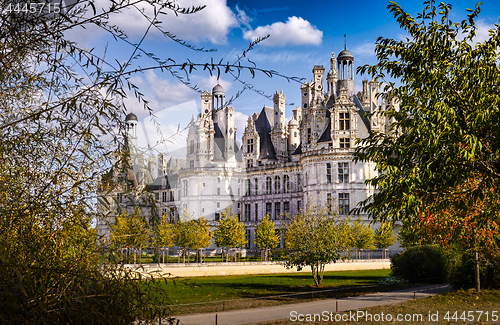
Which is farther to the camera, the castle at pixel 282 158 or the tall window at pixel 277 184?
the tall window at pixel 277 184

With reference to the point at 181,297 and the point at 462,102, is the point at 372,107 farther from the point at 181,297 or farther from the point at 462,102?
the point at 462,102

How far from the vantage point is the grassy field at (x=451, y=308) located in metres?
14.0

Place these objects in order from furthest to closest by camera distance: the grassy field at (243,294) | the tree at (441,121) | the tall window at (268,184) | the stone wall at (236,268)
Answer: the tall window at (268,184), the stone wall at (236,268), the grassy field at (243,294), the tree at (441,121)

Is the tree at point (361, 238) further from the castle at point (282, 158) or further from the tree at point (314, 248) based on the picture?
the tree at point (314, 248)

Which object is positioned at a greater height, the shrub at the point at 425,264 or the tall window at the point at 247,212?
the tall window at the point at 247,212

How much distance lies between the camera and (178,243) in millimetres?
45188

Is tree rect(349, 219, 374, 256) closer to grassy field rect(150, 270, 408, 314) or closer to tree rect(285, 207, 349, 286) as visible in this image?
grassy field rect(150, 270, 408, 314)

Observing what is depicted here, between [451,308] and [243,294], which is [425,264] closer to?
[451,308]

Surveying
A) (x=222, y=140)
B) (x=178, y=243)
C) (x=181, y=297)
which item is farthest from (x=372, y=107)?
(x=181, y=297)

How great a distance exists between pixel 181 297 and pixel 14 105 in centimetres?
1594

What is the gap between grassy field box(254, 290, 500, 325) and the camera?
1398 centimetres

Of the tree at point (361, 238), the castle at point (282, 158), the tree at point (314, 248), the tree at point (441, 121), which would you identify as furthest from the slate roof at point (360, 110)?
the tree at point (441, 121)

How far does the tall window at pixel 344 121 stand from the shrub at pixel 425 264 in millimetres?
25367

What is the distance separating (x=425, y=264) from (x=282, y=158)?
36445mm
